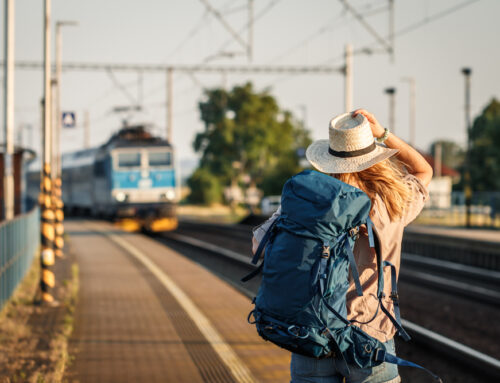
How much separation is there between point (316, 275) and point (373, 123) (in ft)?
2.93

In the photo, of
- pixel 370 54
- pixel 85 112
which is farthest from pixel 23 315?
pixel 85 112

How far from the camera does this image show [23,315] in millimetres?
9320

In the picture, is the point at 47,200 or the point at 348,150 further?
the point at 47,200

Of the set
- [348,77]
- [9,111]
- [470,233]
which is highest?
[348,77]

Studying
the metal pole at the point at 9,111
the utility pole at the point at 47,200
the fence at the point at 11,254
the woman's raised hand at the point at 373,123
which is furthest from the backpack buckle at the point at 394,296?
the metal pole at the point at 9,111

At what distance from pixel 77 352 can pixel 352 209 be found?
16.2ft

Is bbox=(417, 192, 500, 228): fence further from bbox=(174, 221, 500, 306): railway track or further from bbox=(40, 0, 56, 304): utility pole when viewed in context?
bbox=(40, 0, 56, 304): utility pole

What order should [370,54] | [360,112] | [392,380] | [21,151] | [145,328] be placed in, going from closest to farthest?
[392,380] → [360,112] → [145,328] → [21,151] → [370,54]

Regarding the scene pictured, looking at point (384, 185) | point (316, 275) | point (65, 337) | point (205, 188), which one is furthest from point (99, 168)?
point (205, 188)

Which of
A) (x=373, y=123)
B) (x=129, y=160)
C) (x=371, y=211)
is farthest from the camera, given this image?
(x=129, y=160)

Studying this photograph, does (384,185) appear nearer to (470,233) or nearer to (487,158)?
(470,233)

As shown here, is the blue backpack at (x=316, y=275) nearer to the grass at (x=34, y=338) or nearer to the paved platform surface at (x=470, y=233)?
the grass at (x=34, y=338)

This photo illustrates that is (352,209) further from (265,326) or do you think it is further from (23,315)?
(23,315)

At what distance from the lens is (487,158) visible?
2060 inches
